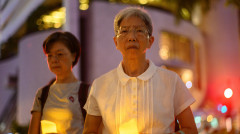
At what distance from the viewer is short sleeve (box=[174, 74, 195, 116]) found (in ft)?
5.63

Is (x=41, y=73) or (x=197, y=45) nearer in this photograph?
(x=41, y=73)

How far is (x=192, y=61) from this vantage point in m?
22.8

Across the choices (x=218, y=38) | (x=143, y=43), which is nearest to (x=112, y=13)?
(x=143, y=43)

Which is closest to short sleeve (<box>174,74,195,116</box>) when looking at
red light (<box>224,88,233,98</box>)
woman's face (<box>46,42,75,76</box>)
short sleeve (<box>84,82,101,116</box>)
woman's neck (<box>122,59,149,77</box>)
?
woman's neck (<box>122,59,149,77</box>)

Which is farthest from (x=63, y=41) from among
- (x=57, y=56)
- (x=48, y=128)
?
(x=48, y=128)

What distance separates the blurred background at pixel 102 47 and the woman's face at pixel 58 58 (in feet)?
9.06

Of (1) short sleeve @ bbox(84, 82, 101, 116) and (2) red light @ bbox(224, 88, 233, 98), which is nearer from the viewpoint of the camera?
(1) short sleeve @ bbox(84, 82, 101, 116)

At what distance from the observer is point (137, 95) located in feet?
5.67

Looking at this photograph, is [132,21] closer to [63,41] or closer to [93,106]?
[93,106]

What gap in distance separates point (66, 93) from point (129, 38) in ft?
2.69

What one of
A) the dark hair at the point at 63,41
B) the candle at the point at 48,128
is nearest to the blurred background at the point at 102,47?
the dark hair at the point at 63,41

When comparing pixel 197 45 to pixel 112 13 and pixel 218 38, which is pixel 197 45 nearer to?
pixel 218 38

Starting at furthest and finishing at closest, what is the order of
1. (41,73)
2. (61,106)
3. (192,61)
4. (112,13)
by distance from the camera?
(192,61)
(112,13)
(41,73)
(61,106)

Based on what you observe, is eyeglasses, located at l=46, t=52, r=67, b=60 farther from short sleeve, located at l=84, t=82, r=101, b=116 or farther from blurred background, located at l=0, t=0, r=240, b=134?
blurred background, located at l=0, t=0, r=240, b=134
